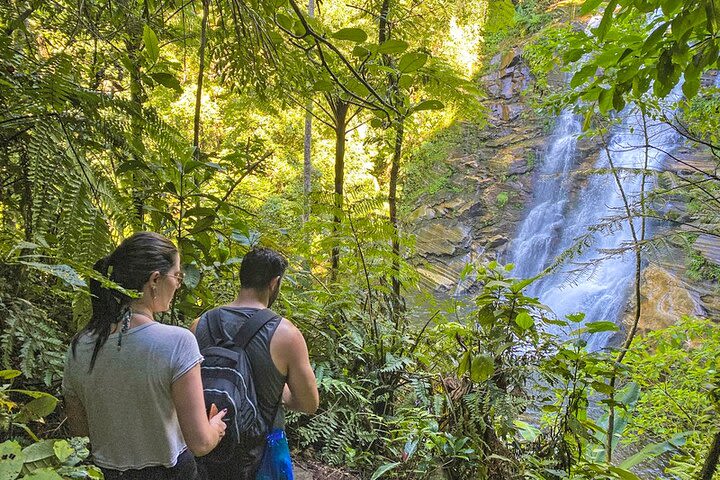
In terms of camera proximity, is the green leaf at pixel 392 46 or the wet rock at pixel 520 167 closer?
Answer: the green leaf at pixel 392 46

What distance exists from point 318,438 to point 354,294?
122 centimetres

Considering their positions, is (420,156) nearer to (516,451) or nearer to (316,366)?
(316,366)

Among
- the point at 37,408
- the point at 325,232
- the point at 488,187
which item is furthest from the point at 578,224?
the point at 37,408

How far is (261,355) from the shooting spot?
1901 mm

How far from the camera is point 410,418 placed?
2922 millimetres

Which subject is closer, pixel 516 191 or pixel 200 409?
pixel 200 409

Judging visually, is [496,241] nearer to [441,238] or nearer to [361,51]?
[441,238]

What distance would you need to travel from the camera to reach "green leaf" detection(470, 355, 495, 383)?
2377 millimetres

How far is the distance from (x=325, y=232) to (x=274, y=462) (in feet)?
10.7

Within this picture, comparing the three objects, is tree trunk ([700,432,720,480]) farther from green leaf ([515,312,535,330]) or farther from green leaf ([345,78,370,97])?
green leaf ([345,78,370,97])

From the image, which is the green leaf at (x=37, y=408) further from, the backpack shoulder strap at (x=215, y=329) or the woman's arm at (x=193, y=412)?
the backpack shoulder strap at (x=215, y=329)

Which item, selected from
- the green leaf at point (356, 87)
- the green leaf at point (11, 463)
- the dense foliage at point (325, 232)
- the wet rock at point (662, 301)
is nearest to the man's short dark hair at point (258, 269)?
the dense foliage at point (325, 232)

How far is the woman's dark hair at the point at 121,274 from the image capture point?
147cm

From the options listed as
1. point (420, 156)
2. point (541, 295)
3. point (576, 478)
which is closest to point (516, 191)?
point (541, 295)
